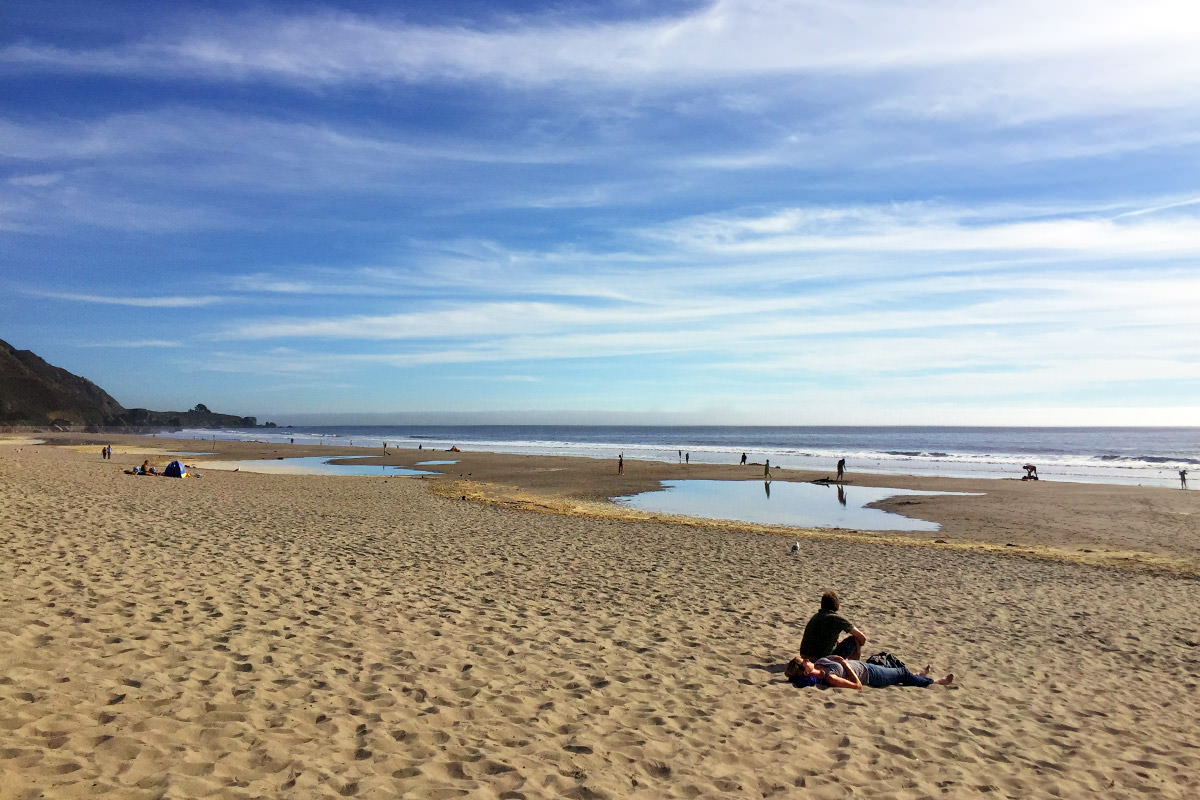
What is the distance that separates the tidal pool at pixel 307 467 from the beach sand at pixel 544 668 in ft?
82.5

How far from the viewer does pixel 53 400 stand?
433 feet

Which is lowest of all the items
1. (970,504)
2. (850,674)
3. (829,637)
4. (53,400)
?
(970,504)

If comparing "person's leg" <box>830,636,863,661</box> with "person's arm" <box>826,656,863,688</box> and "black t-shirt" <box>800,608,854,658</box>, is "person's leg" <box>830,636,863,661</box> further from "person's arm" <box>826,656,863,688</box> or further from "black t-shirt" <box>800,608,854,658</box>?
"person's arm" <box>826,656,863,688</box>

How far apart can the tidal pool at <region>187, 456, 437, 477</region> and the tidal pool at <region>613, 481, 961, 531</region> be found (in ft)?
54.7

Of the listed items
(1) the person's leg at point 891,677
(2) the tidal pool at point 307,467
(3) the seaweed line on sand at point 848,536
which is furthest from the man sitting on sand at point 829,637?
(2) the tidal pool at point 307,467

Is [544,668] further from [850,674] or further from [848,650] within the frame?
[848,650]

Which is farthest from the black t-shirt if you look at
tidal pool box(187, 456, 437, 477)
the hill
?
the hill

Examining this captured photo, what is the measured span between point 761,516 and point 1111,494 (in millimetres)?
20118

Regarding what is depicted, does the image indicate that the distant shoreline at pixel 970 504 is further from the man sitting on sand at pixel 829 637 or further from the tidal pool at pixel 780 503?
the man sitting on sand at pixel 829 637

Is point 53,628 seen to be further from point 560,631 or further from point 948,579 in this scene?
point 948,579

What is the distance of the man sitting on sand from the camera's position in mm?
8031

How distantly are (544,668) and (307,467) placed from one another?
4158 cm

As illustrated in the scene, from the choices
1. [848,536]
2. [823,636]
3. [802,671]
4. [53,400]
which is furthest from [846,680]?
[53,400]

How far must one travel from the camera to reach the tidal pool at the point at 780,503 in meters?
24.1
